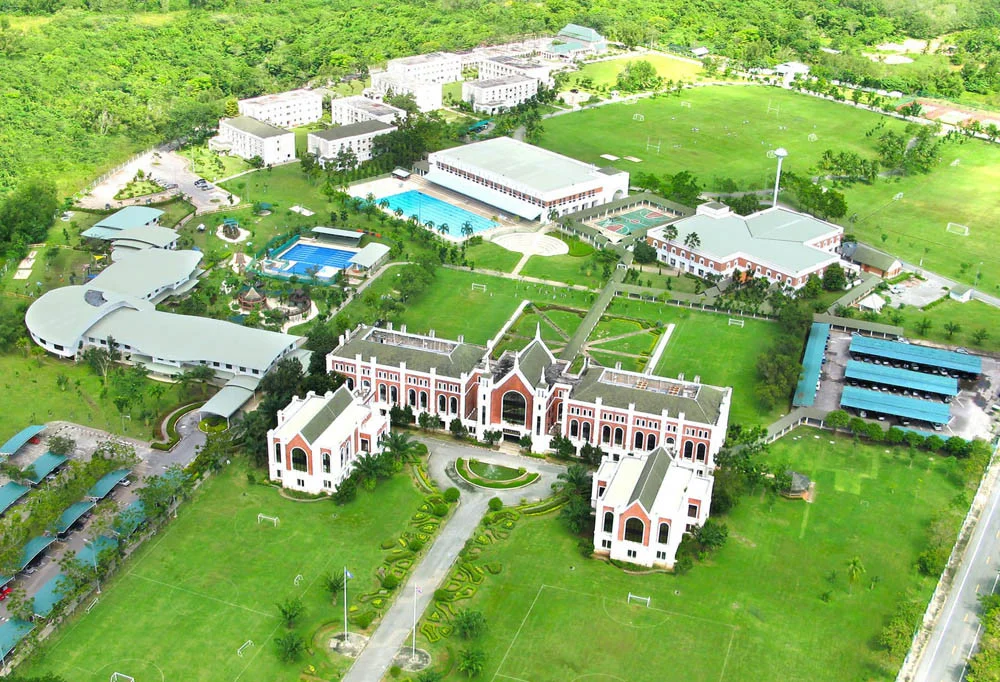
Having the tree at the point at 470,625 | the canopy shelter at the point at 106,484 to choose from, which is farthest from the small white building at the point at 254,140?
the tree at the point at 470,625

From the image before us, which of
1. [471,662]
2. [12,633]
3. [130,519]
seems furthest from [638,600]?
[12,633]

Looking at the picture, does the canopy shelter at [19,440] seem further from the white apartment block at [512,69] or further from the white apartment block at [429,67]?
the white apartment block at [512,69]

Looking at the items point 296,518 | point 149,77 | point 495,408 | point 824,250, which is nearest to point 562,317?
point 495,408

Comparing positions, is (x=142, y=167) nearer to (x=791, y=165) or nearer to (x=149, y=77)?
(x=149, y=77)

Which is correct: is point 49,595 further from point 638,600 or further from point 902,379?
point 902,379

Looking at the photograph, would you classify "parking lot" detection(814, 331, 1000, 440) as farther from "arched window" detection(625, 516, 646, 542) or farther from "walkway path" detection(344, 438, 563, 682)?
"walkway path" detection(344, 438, 563, 682)
